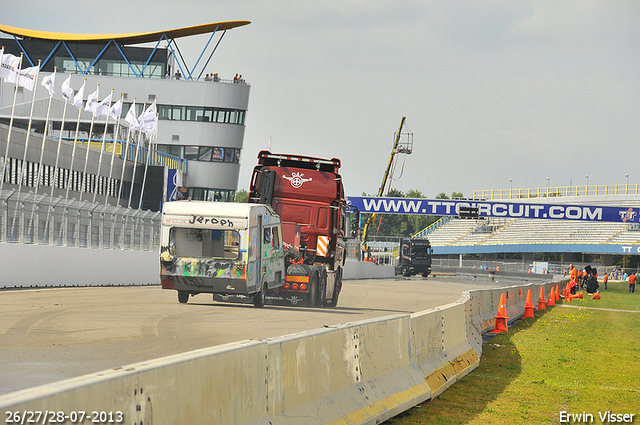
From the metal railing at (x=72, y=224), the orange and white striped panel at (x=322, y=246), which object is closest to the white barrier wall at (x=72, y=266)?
the metal railing at (x=72, y=224)

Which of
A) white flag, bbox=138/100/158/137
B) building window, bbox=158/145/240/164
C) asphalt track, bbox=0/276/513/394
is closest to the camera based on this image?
asphalt track, bbox=0/276/513/394

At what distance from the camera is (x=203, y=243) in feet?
64.8

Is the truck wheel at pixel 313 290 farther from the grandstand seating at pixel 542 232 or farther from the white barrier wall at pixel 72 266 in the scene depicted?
the grandstand seating at pixel 542 232

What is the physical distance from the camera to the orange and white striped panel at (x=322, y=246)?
22812mm

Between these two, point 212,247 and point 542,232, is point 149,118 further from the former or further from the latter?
point 542,232

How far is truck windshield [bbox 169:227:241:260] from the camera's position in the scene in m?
19.4

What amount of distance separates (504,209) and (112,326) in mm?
58140

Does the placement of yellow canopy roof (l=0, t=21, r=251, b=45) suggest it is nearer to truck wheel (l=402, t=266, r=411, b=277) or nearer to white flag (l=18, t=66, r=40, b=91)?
truck wheel (l=402, t=266, r=411, b=277)

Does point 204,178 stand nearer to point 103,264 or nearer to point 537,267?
point 537,267

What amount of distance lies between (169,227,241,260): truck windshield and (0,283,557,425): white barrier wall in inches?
362

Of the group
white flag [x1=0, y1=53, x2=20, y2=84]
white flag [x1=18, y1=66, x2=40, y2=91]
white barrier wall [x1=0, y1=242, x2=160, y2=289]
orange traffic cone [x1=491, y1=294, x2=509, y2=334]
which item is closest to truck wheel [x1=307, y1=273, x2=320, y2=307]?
orange traffic cone [x1=491, y1=294, x2=509, y2=334]

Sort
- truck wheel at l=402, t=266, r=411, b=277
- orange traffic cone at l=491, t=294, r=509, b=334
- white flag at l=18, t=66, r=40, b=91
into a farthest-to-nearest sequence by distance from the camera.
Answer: truck wheel at l=402, t=266, r=411, b=277 < white flag at l=18, t=66, r=40, b=91 < orange traffic cone at l=491, t=294, r=509, b=334

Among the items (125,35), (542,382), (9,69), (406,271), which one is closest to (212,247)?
(542,382)

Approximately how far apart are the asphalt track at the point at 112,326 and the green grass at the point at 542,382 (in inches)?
150
